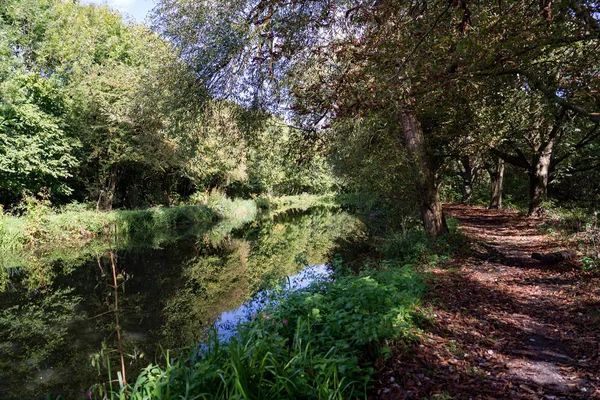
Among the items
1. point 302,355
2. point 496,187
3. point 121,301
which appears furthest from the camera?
point 496,187

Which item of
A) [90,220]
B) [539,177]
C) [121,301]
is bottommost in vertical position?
[121,301]

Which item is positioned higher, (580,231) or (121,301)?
(580,231)

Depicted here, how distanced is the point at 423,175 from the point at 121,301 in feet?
25.9

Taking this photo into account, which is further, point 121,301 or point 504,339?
point 121,301

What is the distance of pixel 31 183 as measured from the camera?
58.2 feet

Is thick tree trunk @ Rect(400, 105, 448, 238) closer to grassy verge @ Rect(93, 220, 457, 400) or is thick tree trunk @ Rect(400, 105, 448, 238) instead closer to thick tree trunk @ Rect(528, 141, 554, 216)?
grassy verge @ Rect(93, 220, 457, 400)

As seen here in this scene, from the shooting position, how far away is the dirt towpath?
3.04 m

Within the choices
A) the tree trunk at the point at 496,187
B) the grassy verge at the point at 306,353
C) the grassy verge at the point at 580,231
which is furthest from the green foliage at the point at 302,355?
the tree trunk at the point at 496,187

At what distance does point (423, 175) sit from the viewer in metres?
9.10

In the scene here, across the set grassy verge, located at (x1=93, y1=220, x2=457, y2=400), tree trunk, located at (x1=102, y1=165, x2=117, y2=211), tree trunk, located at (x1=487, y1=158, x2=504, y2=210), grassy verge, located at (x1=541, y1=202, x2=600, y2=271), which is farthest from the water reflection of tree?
tree trunk, located at (x1=102, y1=165, x2=117, y2=211)

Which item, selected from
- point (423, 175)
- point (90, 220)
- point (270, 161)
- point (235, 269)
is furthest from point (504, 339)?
point (90, 220)

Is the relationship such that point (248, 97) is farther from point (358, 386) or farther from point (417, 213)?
point (417, 213)

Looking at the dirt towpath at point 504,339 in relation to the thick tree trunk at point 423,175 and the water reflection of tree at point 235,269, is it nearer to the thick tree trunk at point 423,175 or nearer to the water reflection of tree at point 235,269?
the thick tree trunk at point 423,175

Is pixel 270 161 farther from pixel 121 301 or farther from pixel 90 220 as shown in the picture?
pixel 90 220
